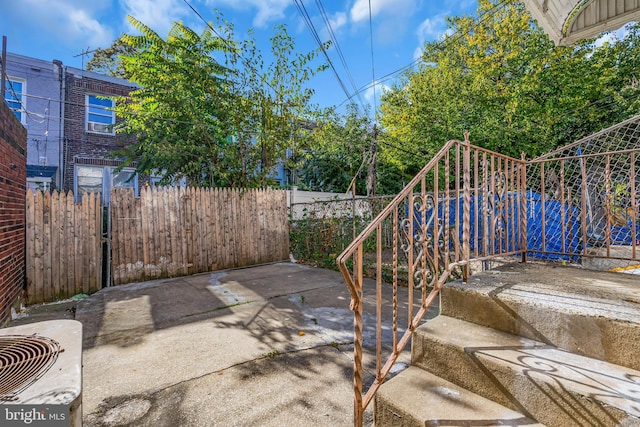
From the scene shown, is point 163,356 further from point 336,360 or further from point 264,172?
point 264,172

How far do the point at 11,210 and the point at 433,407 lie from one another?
16.2 ft

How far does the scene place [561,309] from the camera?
152cm

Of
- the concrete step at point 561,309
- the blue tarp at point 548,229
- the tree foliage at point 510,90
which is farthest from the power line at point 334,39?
the concrete step at point 561,309

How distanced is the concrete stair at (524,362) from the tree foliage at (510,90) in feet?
24.0

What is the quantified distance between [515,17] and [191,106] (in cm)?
1031

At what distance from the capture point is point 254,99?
293 inches

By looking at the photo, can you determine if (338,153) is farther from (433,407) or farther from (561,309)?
(433,407)

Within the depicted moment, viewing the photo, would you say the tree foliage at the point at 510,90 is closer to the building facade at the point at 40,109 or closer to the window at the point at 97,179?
the window at the point at 97,179

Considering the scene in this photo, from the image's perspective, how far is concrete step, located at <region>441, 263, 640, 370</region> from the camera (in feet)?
4.51

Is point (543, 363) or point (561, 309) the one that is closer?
point (543, 363)

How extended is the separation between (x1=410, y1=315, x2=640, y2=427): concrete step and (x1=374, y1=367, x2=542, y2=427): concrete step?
0.06 m

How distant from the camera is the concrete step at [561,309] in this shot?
4.51ft

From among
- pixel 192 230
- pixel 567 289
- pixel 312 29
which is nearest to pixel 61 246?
pixel 192 230

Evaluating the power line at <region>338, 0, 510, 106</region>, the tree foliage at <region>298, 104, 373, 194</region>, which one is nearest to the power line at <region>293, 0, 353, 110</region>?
the tree foliage at <region>298, 104, 373, 194</region>
